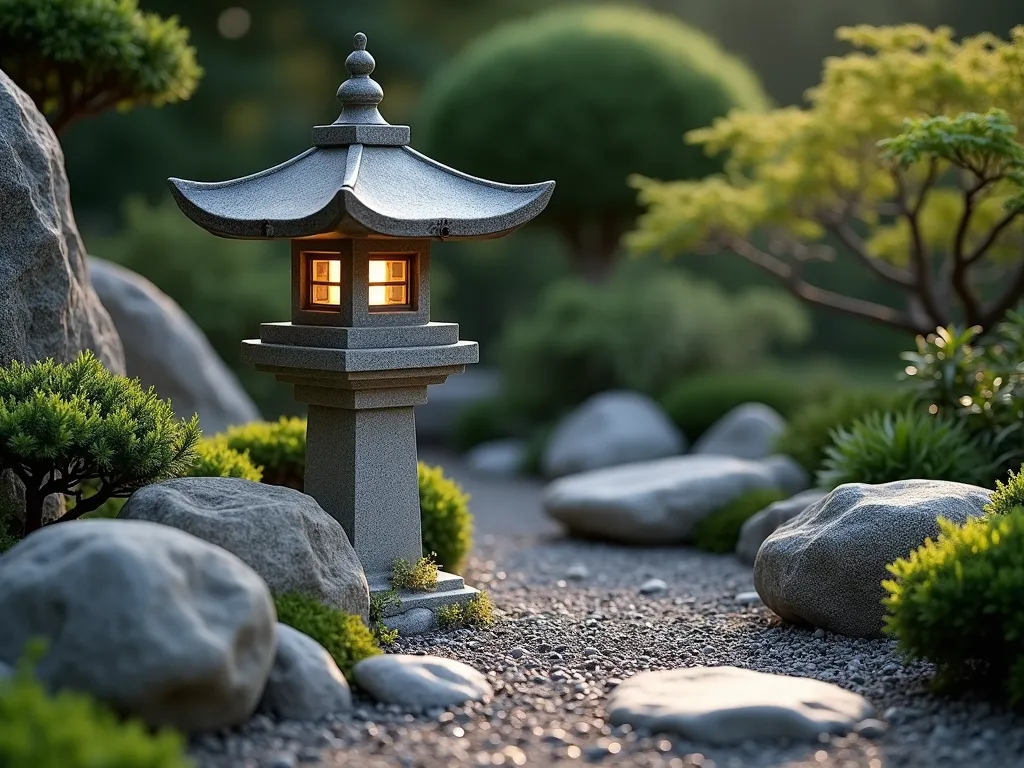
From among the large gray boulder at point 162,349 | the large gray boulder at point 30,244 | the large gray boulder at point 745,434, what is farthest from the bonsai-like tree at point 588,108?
the large gray boulder at point 30,244

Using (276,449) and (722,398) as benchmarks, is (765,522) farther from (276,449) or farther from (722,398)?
(722,398)

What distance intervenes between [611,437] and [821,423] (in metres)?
3.00

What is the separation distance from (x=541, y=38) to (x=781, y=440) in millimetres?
6755

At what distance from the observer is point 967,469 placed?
7.46 meters

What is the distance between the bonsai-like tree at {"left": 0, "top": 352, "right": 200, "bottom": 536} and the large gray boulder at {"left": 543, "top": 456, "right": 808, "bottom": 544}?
4103 millimetres

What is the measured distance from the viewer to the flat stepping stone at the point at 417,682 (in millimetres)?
4863

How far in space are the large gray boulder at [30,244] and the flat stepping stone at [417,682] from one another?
2628mm

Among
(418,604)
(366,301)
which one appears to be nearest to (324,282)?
(366,301)

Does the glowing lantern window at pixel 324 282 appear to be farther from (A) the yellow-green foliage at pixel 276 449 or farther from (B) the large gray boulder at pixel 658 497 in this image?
(B) the large gray boulder at pixel 658 497

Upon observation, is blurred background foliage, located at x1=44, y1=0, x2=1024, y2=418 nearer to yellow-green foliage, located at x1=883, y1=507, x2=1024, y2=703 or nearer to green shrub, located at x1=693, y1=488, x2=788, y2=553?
green shrub, located at x1=693, y1=488, x2=788, y2=553

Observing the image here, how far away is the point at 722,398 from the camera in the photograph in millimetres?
13023

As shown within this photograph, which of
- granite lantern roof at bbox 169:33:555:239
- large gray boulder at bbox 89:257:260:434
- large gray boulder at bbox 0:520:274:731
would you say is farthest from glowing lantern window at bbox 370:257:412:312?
large gray boulder at bbox 89:257:260:434

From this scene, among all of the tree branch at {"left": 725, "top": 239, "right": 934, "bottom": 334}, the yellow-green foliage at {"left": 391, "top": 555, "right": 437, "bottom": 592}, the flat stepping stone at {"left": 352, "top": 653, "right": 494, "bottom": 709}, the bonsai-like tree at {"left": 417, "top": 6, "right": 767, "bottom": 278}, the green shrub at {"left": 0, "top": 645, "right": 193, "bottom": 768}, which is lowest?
the flat stepping stone at {"left": 352, "top": 653, "right": 494, "bottom": 709}

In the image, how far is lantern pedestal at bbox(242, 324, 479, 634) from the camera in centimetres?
601
